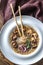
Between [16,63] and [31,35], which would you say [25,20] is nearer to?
[31,35]

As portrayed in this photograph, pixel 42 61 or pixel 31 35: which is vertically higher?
pixel 31 35

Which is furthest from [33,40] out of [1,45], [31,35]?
[1,45]

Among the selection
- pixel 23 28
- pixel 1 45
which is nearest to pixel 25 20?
pixel 23 28

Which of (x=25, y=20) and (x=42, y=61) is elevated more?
(x=25, y=20)

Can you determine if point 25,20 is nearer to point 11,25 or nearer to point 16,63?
point 11,25

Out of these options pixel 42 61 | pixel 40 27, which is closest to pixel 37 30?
pixel 40 27
